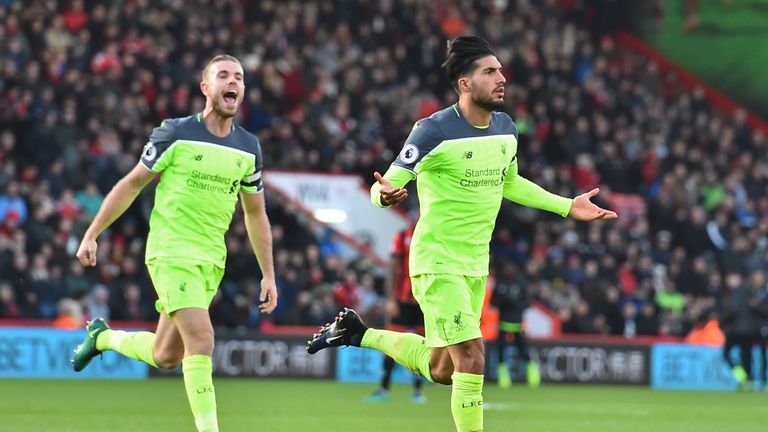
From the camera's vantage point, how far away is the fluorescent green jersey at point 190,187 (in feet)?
32.0

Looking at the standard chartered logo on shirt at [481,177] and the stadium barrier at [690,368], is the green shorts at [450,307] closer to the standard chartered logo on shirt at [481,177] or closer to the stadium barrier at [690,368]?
the standard chartered logo on shirt at [481,177]

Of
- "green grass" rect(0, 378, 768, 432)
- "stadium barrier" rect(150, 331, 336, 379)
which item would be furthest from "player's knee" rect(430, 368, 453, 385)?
"stadium barrier" rect(150, 331, 336, 379)

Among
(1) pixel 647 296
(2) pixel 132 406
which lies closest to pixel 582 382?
(1) pixel 647 296

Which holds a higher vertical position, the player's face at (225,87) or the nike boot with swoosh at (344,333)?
the player's face at (225,87)

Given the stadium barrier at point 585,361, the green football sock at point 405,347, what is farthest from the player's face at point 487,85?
the stadium barrier at point 585,361

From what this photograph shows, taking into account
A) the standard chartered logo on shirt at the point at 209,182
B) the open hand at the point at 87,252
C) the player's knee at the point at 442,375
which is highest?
the standard chartered logo on shirt at the point at 209,182

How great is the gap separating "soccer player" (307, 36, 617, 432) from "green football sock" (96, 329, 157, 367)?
1.97 metres

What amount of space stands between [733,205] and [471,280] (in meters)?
20.4

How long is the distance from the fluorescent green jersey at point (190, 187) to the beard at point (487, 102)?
5.39ft

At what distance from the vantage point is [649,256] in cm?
2761

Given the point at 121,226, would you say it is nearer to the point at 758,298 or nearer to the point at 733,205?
the point at 758,298

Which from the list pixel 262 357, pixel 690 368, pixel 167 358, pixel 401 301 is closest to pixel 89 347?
pixel 167 358

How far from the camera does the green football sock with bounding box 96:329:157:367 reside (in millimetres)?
10273

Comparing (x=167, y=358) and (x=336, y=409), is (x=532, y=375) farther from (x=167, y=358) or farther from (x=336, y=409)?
(x=167, y=358)
